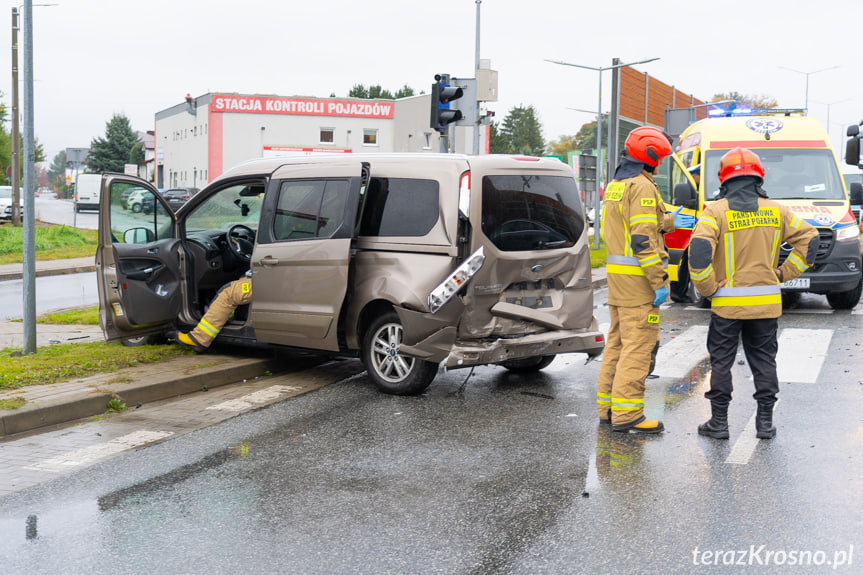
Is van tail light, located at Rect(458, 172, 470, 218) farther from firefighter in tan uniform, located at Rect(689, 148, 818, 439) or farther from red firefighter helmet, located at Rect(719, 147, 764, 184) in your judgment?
red firefighter helmet, located at Rect(719, 147, 764, 184)

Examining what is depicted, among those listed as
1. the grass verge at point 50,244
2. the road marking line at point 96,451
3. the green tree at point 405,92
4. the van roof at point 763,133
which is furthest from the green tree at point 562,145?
the road marking line at point 96,451

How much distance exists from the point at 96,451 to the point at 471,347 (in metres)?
2.85

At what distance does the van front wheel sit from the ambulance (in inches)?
248

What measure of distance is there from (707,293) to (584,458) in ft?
4.43

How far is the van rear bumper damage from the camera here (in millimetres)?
7227

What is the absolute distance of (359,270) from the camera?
787 centimetres

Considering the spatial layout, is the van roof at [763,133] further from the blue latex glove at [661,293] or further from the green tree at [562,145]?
the green tree at [562,145]

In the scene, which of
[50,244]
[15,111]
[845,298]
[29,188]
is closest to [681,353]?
[845,298]

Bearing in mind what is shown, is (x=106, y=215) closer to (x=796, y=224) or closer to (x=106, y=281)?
(x=106, y=281)

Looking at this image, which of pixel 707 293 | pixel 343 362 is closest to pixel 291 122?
pixel 343 362

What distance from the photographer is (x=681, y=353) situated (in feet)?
31.9

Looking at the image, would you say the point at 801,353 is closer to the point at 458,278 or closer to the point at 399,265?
the point at 458,278

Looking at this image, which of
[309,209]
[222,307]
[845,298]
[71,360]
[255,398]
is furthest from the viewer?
[845,298]

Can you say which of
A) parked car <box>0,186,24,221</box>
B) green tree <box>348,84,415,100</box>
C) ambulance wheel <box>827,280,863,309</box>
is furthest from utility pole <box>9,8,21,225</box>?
green tree <box>348,84,415,100</box>
